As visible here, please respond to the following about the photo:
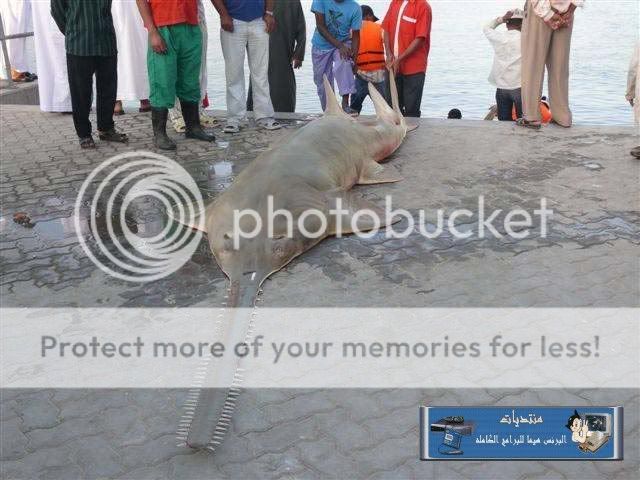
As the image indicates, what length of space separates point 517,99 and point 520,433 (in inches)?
249

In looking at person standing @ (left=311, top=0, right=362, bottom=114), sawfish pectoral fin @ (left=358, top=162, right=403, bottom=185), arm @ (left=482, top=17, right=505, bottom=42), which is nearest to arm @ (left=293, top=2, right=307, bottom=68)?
person standing @ (left=311, top=0, right=362, bottom=114)

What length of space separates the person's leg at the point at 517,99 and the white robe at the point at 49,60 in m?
5.63

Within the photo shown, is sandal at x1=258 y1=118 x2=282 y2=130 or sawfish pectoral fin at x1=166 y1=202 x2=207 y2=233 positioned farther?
sandal at x1=258 y1=118 x2=282 y2=130

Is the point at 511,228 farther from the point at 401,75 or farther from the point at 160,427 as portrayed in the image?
the point at 401,75

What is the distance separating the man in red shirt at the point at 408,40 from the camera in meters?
7.85

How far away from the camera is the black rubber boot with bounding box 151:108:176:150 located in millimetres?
6984

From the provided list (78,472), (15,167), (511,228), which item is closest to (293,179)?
(511,228)

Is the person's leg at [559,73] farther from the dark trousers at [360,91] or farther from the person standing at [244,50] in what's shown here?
the person standing at [244,50]

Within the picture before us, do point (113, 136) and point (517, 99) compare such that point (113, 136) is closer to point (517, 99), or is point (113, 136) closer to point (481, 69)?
point (517, 99)

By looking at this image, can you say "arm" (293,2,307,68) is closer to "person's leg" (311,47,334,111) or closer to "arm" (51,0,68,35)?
"person's leg" (311,47,334,111)

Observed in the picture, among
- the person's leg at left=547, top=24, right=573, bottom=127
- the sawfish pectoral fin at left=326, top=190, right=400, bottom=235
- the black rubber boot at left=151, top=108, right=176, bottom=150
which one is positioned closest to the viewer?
the sawfish pectoral fin at left=326, top=190, right=400, bottom=235

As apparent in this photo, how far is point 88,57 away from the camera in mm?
6844

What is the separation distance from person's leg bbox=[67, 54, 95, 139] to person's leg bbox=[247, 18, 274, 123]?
70.3 inches

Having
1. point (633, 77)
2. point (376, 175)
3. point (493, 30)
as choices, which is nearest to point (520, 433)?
point (376, 175)
